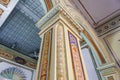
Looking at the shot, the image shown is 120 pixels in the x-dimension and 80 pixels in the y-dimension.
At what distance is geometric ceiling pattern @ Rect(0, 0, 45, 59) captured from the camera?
416 centimetres

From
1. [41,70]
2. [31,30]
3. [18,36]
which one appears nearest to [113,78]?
[41,70]

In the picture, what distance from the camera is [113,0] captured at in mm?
3920

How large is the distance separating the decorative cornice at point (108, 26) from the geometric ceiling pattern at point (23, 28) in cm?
212

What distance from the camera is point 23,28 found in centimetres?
485

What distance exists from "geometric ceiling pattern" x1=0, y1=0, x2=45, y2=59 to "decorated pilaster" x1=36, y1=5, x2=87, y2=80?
2.08 meters

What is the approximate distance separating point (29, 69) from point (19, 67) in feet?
1.69

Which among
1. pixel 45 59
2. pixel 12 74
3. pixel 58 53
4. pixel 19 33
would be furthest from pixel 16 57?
pixel 58 53

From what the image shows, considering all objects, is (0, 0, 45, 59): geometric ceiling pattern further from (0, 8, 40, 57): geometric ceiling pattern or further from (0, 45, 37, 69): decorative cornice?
(0, 45, 37, 69): decorative cornice

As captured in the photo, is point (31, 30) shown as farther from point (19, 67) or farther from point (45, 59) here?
point (45, 59)

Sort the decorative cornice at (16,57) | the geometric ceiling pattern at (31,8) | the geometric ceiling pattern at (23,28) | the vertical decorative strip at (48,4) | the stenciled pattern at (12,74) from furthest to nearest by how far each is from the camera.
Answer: the decorative cornice at (16,57) → the stenciled pattern at (12,74) → the geometric ceiling pattern at (23,28) → the geometric ceiling pattern at (31,8) → the vertical decorative strip at (48,4)

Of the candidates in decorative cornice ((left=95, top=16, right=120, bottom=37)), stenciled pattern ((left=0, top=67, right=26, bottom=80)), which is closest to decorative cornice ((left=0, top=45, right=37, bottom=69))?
stenciled pattern ((left=0, top=67, right=26, bottom=80))

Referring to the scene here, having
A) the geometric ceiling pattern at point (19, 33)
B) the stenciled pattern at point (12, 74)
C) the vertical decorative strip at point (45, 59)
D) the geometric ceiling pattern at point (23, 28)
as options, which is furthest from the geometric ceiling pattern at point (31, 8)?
the vertical decorative strip at point (45, 59)

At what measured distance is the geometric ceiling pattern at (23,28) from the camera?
13.7 feet

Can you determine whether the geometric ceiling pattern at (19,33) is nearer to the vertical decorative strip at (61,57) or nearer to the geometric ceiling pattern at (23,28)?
the geometric ceiling pattern at (23,28)
